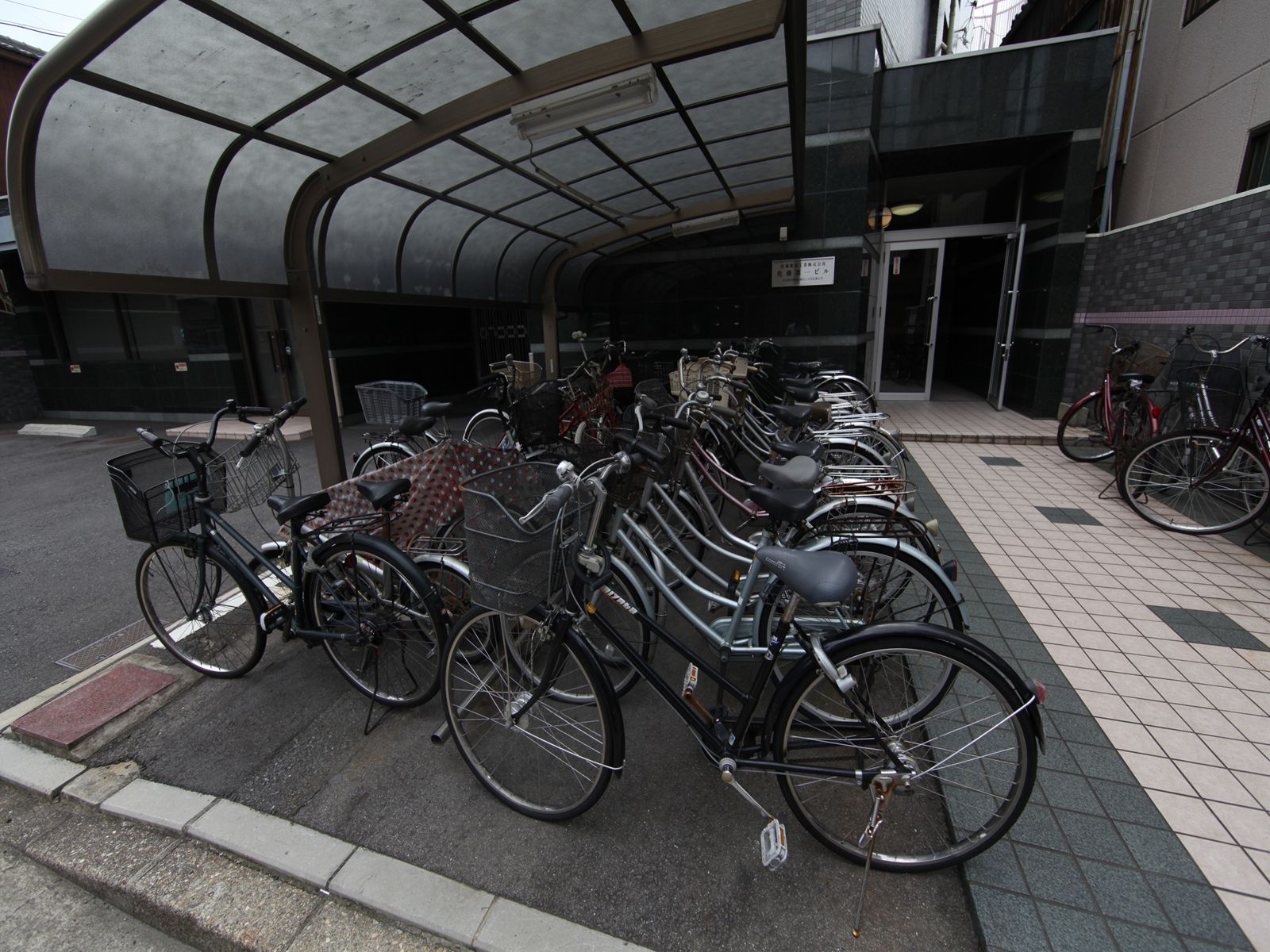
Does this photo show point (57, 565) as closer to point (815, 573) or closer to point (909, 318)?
point (815, 573)

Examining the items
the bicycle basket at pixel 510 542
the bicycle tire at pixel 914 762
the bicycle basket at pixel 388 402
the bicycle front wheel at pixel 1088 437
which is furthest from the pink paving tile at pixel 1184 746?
the bicycle basket at pixel 388 402

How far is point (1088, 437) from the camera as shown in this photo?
21.1 feet

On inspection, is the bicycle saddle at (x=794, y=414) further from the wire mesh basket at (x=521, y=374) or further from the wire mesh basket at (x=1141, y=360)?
the wire mesh basket at (x=1141, y=360)

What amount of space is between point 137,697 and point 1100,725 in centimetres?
448

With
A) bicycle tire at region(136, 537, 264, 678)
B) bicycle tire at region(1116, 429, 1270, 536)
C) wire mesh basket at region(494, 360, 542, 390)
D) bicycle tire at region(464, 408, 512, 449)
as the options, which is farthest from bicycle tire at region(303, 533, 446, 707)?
bicycle tire at region(1116, 429, 1270, 536)

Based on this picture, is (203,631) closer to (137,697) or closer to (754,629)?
(137,697)

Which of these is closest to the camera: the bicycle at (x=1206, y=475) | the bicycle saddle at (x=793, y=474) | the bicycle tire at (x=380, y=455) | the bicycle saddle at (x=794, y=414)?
the bicycle saddle at (x=793, y=474)

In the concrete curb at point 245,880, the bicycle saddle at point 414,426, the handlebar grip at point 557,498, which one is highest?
the handlebar grip at point 557,498

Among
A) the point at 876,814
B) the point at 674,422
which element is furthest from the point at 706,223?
the point at 876,814

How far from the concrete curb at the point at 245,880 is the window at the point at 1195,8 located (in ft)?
35.4

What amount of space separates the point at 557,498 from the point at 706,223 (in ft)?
21.8

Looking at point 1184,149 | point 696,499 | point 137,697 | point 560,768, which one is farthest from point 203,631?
point 1184,149

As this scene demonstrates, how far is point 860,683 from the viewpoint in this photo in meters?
1.97

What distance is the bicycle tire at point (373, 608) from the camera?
8.46 ft
